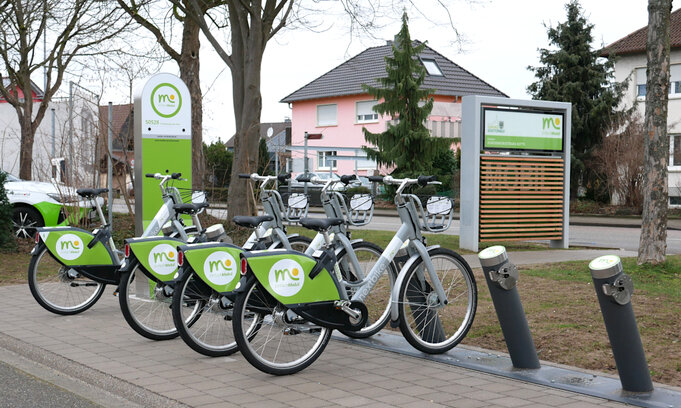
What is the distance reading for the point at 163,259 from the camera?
23.3 ft

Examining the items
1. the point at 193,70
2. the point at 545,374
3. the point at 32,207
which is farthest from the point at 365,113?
the point at 545,374

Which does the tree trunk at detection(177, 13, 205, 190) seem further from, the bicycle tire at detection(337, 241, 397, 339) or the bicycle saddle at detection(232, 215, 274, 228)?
the bicycle saddle at detection(232, 215, 274, 228)

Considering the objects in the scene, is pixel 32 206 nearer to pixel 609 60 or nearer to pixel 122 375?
pixel 122 375

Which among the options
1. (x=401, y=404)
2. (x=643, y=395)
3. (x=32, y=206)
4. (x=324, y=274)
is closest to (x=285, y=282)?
(x=324, y=274)

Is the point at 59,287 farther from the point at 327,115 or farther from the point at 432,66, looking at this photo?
the point at 327,115

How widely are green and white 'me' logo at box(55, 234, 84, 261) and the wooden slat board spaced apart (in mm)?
8061

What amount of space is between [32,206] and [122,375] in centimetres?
1056

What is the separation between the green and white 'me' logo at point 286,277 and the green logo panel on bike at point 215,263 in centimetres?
76

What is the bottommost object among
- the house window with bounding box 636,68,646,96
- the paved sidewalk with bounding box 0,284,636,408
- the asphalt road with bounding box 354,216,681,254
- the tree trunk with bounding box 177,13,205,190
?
the asphalt road with bounding box 354,216,681,254

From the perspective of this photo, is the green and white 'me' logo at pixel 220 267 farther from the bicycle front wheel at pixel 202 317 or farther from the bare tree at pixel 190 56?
the bare tree at pixel 190 56

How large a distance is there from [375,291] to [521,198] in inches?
348

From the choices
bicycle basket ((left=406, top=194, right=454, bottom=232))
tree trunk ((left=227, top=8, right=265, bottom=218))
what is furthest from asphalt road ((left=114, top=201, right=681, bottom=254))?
Answer: bicycle basket ((left=406, top=194, right=454, bottom=232))

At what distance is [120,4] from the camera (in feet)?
61.2

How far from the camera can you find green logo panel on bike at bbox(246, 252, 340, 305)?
5.61m
